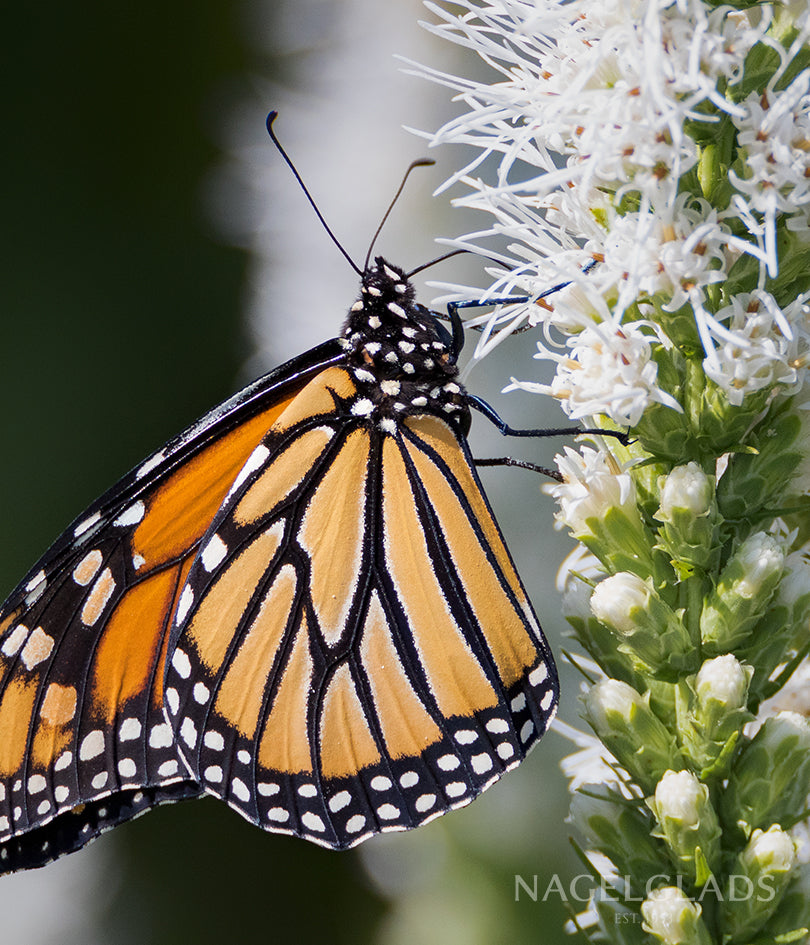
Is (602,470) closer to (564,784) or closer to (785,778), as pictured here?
(785,778)

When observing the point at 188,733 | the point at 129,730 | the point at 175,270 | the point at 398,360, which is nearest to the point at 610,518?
the point at 398,360

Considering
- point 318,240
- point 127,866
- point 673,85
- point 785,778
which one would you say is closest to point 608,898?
point 785,778

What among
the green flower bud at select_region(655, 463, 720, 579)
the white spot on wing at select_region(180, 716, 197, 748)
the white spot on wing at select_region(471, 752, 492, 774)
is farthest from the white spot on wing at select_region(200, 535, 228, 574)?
the green flower bud at select_region(655, 463, 720, 579)

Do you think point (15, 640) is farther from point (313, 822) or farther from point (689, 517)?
point (689, 517)

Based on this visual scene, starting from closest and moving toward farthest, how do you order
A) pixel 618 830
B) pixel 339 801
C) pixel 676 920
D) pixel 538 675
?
pixel 676 920, pixel 618 830, pixel 538 675, pixel 339 801

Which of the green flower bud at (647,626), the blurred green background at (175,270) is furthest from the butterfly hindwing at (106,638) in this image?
the blurred green background at (175,270)

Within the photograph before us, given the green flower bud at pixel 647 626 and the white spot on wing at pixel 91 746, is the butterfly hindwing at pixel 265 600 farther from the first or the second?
the green flower bud at pixel 647 626
